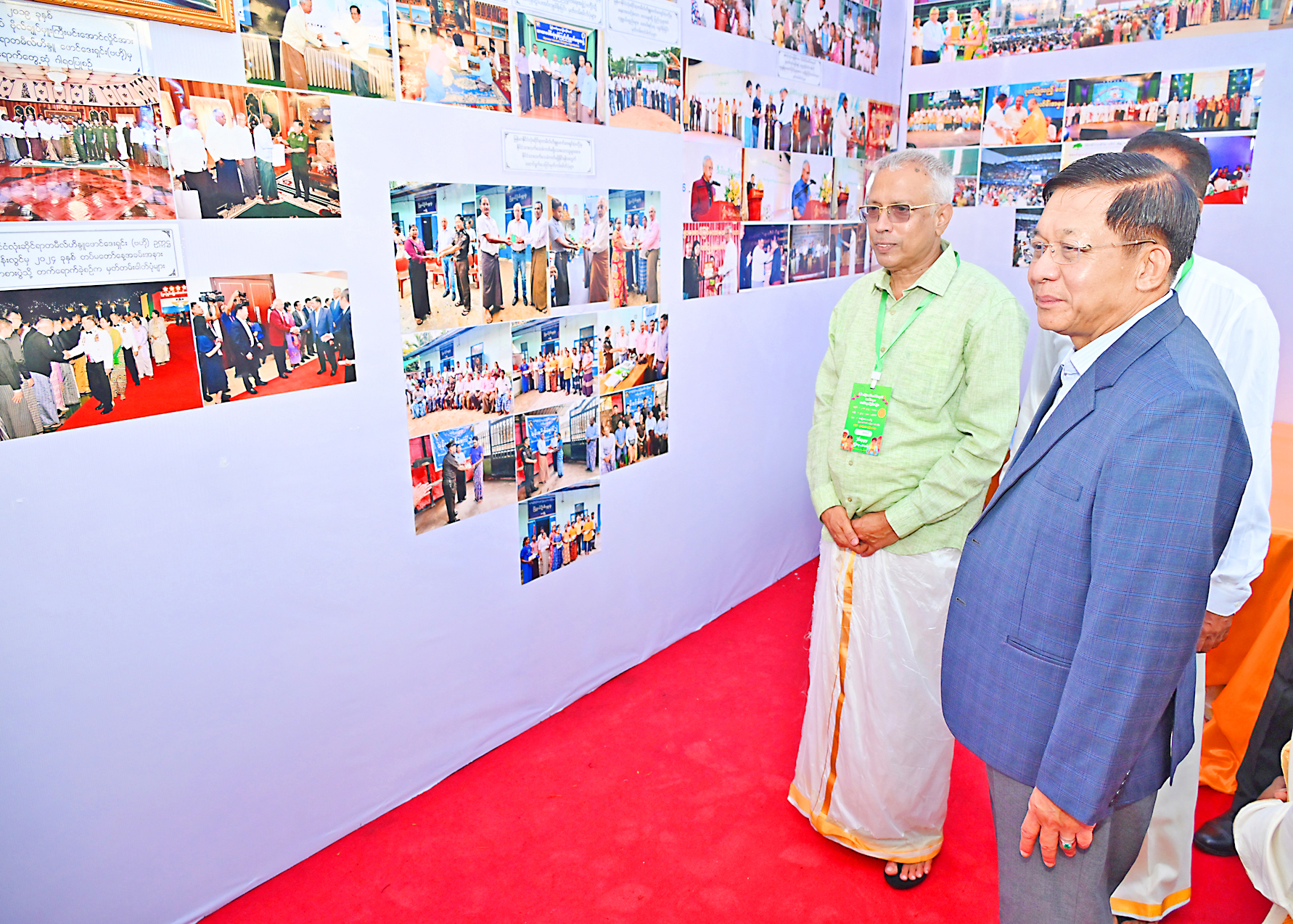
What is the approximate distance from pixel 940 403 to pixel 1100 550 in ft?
2.91

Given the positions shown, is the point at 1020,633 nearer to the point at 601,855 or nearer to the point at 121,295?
the point at 601,855

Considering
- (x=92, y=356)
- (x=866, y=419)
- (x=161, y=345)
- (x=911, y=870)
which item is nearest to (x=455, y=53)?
(x=161, y=345)

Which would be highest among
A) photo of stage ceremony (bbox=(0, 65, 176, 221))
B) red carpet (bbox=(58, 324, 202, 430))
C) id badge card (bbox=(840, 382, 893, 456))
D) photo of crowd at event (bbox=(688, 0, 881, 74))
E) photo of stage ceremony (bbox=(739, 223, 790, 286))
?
photo of crowd at event (bbox=(688, 0, 881, 74))

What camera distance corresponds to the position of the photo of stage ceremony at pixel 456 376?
7.23 feet

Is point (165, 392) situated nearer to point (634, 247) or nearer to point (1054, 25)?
point (634, 247)

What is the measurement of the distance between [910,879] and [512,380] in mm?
1740

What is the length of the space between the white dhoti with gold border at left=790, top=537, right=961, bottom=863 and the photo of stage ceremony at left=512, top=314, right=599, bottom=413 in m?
0.97

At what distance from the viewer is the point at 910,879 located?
2102 millimetres

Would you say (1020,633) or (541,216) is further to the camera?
(541,216)

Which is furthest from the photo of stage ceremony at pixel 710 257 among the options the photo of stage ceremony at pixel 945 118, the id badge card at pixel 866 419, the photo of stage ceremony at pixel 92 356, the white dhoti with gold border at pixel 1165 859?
the white dhoti with gold border at pixel 1165 859

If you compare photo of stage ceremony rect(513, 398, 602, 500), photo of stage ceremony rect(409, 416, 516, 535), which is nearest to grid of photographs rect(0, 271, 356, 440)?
photo of stage ceremony rect(409, 416, 516, 535)

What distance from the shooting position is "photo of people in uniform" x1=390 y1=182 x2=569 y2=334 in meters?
2.12

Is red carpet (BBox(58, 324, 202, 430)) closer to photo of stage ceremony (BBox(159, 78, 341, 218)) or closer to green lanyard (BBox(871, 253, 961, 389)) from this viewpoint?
photo of stage ceremony (BBox(159, 78, 341, 218))

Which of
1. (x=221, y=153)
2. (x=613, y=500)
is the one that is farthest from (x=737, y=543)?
(x=221, y=153)
